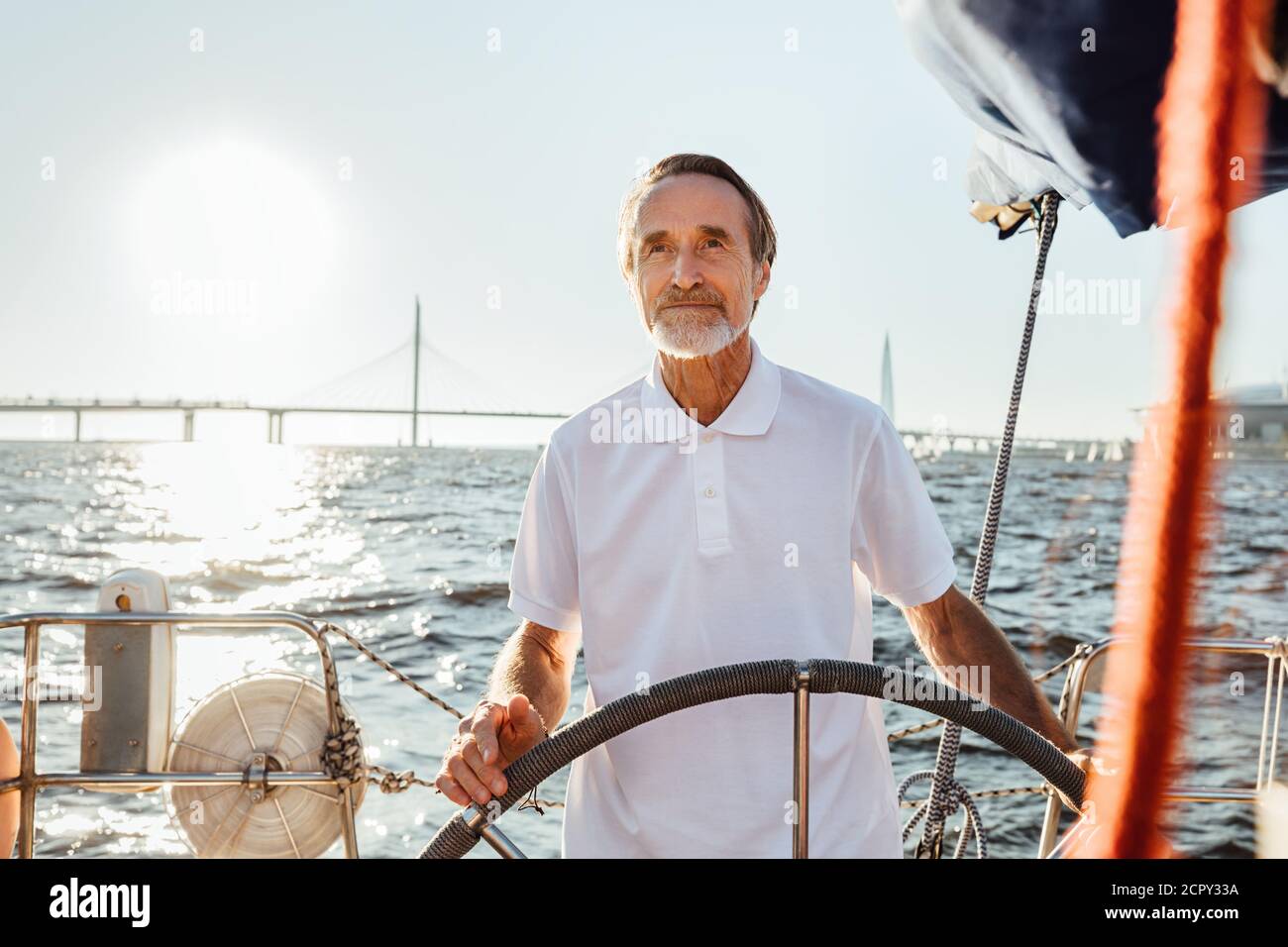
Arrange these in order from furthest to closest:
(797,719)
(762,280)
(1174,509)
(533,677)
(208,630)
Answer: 1. (208,630)
2. (762,280)
3. (533,677)
4. (797,719)
5. (1174,509)

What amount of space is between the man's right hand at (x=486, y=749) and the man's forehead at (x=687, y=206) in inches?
28.5

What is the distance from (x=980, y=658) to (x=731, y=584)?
331 mm

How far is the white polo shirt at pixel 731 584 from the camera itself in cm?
134

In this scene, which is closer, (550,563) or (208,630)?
(550,563)

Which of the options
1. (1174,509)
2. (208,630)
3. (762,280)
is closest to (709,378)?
(762,280)

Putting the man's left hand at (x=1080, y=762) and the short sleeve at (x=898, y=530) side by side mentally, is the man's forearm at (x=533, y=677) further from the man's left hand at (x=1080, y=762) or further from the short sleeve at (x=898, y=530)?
the man's left hand at (x=1080, y=762)

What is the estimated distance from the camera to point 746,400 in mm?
1495

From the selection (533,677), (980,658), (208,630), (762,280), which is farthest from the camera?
(208,630)

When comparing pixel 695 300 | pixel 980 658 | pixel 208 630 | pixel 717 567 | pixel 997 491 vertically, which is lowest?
pixel 208 630

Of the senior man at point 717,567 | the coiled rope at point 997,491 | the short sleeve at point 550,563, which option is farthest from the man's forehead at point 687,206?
the coiled rope at point 997,491

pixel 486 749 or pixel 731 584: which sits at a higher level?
pixel 731 584

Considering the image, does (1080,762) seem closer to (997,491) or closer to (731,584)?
(731,584)

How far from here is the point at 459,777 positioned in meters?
0.97
